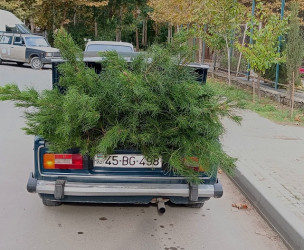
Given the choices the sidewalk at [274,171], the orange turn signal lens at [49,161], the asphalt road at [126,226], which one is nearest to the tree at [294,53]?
the sidewalk at [274,171]

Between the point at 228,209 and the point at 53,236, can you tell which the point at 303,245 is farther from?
the point at 53,236

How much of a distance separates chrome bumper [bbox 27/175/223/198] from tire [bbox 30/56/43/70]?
19.4 metres

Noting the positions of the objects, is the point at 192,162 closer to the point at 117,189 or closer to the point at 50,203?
the point at 117,189

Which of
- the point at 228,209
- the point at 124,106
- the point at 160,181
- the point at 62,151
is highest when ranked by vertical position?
the point at 124,106

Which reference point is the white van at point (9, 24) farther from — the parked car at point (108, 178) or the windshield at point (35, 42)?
the parked car at point (108, 178)

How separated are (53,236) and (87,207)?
0.80 metres

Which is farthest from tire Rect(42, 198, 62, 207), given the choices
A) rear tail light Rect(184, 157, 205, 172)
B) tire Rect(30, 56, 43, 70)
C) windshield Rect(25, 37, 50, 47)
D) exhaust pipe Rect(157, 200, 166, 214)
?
windshield Rect(25, 37, 50, 47)

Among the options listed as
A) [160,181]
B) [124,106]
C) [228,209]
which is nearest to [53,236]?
[160,181]

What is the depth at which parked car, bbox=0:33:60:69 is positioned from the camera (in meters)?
22.5

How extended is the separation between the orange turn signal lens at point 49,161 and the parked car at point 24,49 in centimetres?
1885

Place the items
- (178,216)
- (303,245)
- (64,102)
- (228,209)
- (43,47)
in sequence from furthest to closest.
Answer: (43,47)
(228,209)
(178,216)
(303,245)
(64,102)

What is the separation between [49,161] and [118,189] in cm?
74

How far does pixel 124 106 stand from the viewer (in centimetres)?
370

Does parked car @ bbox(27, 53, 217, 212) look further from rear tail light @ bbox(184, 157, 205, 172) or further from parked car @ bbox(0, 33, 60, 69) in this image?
parked car @ bbox(0, 33, 60, 69)
